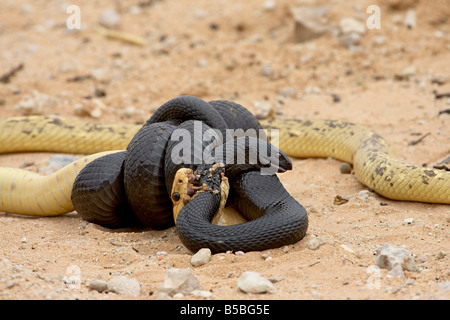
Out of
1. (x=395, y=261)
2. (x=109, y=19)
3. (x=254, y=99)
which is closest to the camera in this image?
(x=395, y=261)

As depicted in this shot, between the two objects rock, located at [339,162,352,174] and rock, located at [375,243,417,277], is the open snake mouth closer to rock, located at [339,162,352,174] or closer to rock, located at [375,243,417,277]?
rock, located at [375,243,417,277]

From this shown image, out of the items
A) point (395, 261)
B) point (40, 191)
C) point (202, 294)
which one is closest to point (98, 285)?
point (202, 294)

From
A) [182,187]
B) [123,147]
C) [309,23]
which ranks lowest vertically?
[123,147]

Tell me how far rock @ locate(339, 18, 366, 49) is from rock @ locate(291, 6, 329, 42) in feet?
1.05

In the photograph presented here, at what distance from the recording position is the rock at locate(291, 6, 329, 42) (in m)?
10.3

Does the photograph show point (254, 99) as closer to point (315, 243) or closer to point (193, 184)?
point (193, 184)

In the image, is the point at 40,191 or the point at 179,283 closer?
the point at 179,283

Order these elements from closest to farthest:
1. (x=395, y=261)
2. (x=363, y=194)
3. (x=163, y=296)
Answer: (x=163, y=296), (x=395, y=261), (x=363, y=194)

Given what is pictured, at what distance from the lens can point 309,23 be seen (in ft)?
34.3

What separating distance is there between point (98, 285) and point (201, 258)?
0.74m

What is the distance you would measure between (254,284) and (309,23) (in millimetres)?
7849

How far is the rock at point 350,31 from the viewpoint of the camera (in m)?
9.98

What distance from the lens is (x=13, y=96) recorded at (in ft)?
31.1

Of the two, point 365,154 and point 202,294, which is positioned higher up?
point 365,154
